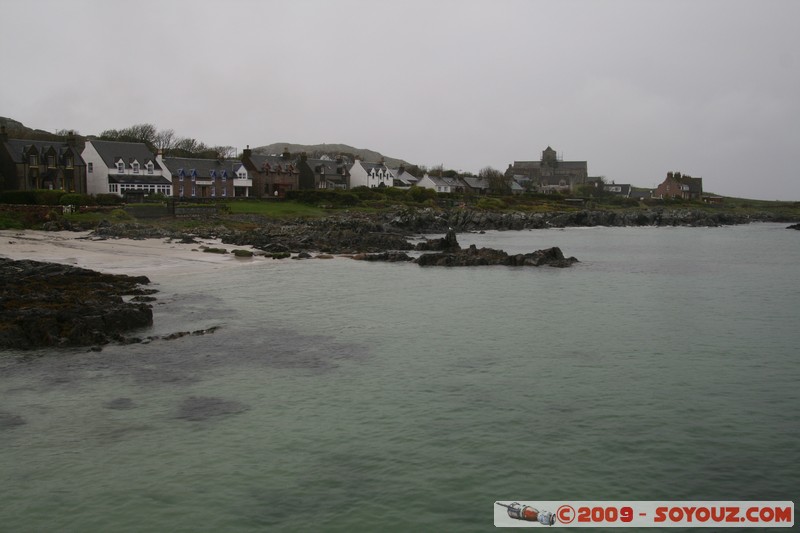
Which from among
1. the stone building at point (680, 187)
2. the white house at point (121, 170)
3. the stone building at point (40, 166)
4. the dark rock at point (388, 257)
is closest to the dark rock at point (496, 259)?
the dark rock at point (388, 257)

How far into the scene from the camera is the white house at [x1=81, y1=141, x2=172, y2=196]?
83688 mm

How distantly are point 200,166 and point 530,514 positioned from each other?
306 feet

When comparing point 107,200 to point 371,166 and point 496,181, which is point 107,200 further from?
point 496,181

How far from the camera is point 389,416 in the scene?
14.2 metres

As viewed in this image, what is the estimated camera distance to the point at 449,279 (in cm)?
3700

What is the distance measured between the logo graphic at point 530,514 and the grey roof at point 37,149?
271 feet

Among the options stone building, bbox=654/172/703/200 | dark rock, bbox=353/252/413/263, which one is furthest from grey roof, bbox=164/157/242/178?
stone building, bbox=654/172/703/200

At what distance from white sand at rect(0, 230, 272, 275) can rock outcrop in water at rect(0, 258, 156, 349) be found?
23.6 feet

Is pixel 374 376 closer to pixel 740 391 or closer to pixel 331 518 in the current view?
pixel 331 518

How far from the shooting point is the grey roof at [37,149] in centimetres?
7775

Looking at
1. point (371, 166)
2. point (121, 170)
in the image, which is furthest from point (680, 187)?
point (121, 170)

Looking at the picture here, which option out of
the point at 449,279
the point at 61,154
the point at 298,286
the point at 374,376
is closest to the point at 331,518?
the point at 374,376

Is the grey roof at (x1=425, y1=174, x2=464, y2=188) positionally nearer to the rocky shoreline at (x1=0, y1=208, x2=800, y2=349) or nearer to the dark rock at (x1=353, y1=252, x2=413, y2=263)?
the rocky shoreline at (x1=0, y1=208, x2=800, y2=349)

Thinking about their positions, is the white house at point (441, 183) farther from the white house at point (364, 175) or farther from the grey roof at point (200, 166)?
the grey roof at point (200, 166)
